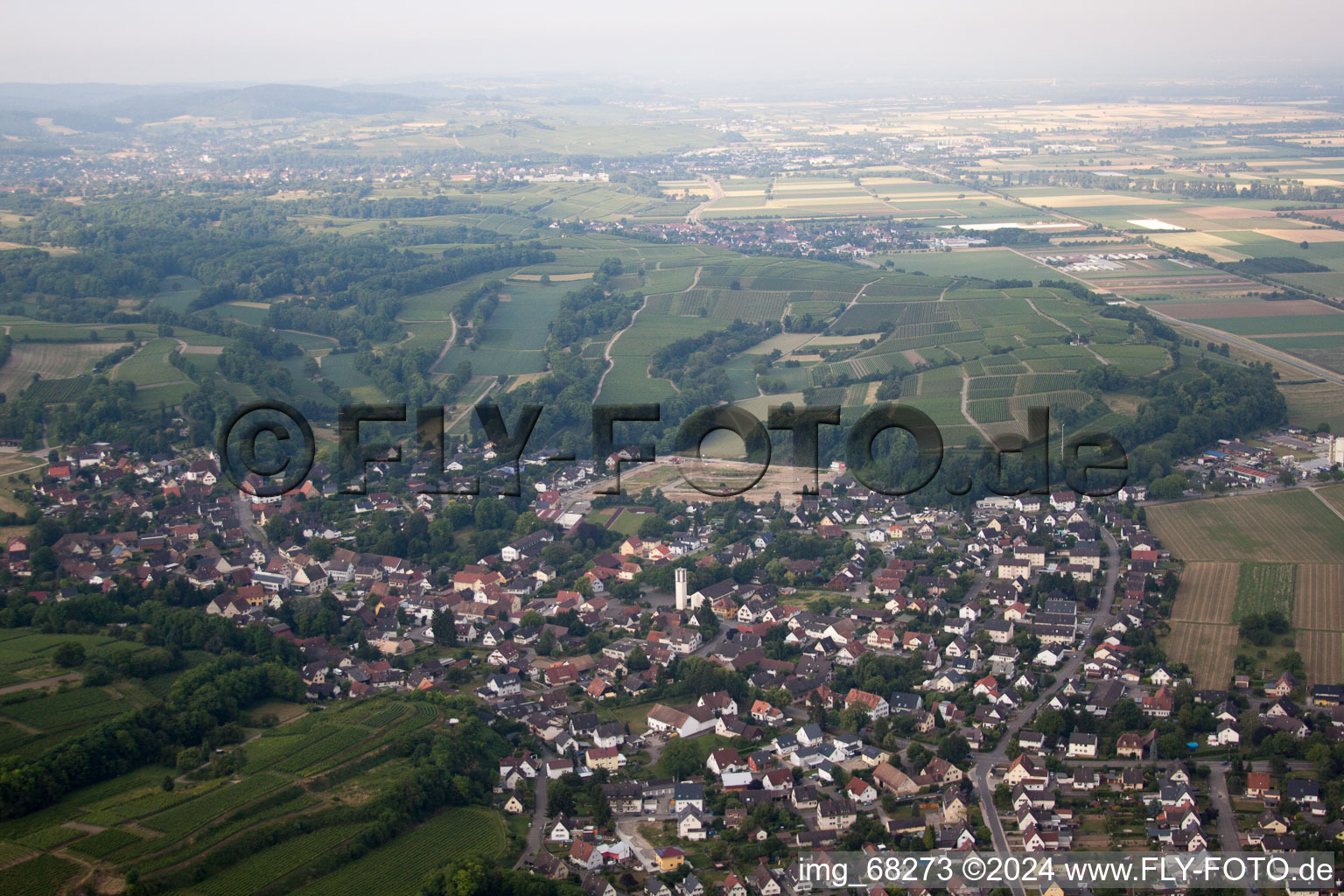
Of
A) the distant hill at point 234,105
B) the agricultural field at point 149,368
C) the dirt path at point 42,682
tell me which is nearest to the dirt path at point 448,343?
the agricultural field at point 149,368

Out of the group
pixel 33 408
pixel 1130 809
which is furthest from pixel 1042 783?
pixel 33 408

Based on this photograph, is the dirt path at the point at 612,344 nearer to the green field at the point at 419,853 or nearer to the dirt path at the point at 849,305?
the dirt path at the point at 849,305

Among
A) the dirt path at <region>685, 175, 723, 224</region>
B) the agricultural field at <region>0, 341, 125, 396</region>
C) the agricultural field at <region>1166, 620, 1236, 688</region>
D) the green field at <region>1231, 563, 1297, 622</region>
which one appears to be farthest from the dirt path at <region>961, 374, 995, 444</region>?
the dirt path at <region>685, 175, 723, 224</region>

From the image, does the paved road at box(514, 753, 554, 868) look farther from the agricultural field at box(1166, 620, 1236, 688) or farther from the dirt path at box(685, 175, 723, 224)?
the dirt path at box(685, 175, 723, 224)

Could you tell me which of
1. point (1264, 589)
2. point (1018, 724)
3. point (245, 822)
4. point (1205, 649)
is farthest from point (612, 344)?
point (245, 822)

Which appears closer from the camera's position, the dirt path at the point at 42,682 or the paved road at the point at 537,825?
the paved road at the point at 537,825

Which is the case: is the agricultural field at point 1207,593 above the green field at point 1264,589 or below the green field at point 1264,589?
below

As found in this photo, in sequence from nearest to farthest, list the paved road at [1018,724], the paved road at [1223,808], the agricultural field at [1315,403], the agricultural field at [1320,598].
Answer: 1. the paved road at [1223,808]
2. the paved road at [1018,724]
3. the agricultural field at [1320,598]
4. the agricultural field at [1315,403]

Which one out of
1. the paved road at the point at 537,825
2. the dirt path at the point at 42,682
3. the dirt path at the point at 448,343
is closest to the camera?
the paved road at the point at 537,825

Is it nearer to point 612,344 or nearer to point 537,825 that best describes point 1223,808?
point 537,825

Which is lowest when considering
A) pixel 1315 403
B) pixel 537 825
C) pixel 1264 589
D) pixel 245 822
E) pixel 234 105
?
pixel 537 825

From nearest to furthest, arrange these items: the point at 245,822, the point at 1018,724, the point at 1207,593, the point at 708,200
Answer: the point at 245,822 < the point at 1018,724 < the point at 1207,593 < the point at 708,200

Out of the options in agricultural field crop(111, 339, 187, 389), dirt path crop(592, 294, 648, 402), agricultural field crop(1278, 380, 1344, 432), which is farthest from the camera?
dirt path crop(592, 294, 648, 402)
